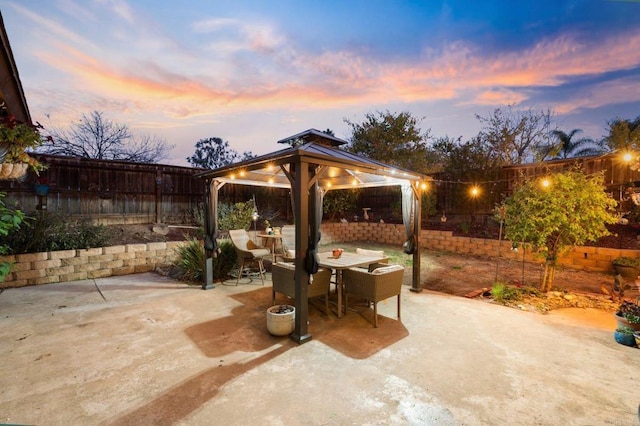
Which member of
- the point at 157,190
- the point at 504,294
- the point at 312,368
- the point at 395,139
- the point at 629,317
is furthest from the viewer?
the point at 395,139

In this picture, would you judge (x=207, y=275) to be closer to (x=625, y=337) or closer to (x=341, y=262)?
(x=341, y=262)

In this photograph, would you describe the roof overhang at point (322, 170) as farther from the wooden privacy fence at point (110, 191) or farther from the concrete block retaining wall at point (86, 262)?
the wooden privacy fence at point (110, 191)

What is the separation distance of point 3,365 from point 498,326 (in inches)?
197

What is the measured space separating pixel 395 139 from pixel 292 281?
8690 millimetres

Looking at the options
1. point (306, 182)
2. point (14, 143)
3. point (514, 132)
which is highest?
point (514, 132)

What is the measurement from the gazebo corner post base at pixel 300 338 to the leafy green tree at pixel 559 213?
3.84 metres

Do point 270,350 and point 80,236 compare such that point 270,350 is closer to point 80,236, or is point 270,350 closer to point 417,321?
point 417,321

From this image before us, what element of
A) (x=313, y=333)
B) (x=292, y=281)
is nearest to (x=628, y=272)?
(x=313, y=333)

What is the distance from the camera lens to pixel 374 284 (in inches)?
126

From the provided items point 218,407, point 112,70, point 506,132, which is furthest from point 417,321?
point 506,132

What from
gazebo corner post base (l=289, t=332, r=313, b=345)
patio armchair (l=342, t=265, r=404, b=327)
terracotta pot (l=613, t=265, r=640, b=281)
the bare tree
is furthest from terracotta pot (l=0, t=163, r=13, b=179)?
terracotta pot (l=613, t=265, r=640, b=281)

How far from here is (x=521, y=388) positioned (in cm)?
216

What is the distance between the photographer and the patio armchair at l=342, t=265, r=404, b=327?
3.22 meters

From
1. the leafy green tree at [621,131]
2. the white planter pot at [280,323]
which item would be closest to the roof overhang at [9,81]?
the white planter pot at [280,323]
